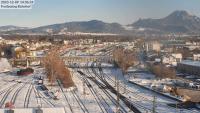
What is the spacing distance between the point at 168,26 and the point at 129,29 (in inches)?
329

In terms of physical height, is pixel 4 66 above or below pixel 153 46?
below

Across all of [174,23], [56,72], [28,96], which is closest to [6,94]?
[28,96]

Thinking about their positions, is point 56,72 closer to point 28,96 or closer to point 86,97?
point 28,96

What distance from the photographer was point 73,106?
9.39 meters

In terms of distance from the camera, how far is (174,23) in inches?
1510

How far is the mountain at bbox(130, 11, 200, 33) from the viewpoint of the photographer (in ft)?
115

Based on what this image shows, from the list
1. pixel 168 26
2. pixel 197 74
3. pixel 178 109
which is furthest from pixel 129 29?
pixel 178 109

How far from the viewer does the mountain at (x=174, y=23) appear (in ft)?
115

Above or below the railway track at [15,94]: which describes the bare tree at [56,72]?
above

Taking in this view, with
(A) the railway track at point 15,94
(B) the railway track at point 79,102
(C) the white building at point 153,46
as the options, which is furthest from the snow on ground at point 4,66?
(C) the white building at point 153,46

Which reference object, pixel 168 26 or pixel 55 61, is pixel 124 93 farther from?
pixel 168 26

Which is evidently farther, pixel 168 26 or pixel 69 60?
pixel 168 26

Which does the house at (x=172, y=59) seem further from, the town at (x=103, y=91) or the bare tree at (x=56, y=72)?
the bare tree at (x=56, y=72)

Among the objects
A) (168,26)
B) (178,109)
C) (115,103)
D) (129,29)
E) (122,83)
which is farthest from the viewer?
(129,29)
